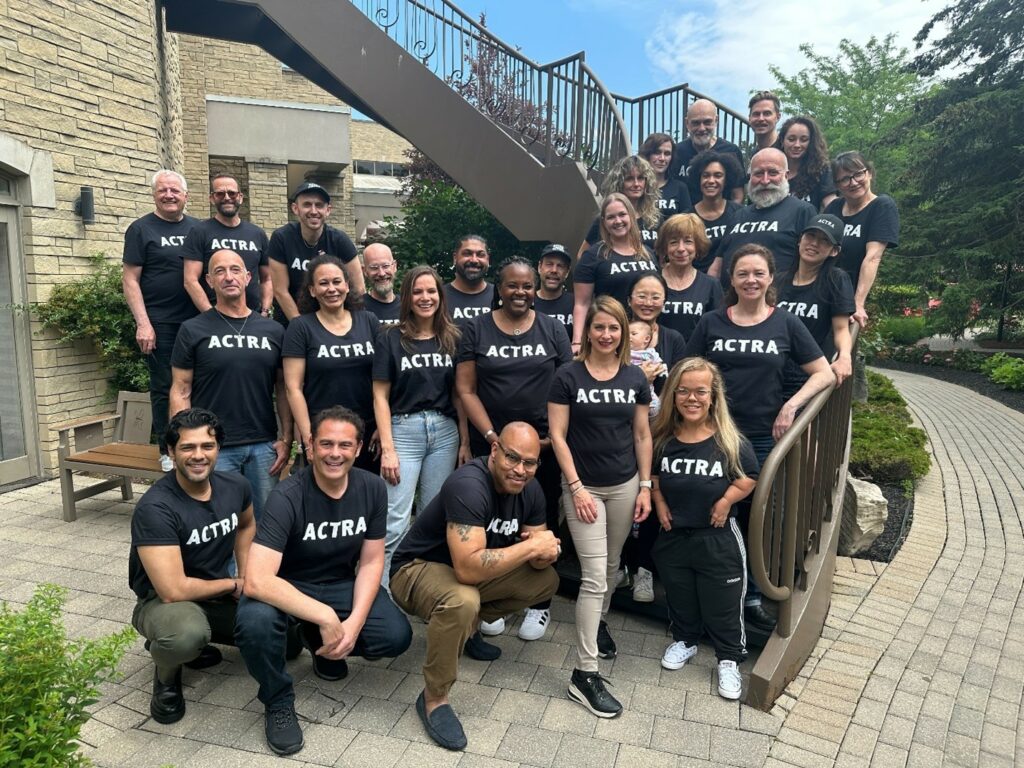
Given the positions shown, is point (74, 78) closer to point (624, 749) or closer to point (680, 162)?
point (680, 162)

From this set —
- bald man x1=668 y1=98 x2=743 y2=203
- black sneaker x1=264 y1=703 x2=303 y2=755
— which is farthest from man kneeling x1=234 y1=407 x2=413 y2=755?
bald man x1=668 y1=98 x2=743 y2=203

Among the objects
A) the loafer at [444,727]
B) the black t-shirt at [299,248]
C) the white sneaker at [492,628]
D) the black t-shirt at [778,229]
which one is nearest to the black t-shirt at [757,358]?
the black t-shirt at [778,229]

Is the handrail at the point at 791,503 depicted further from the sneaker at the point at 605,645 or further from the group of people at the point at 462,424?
the sneaker at the point at 605,645

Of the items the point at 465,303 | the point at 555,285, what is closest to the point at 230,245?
the point at 465,303

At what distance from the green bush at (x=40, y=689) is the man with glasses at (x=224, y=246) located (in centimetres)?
244

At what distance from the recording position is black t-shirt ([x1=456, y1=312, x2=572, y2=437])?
3.35m

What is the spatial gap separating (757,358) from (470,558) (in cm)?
164

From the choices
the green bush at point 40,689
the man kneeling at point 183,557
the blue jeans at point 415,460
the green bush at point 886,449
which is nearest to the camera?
the green bush at point 40,689

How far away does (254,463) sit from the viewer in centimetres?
357

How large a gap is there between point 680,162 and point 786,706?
398 centimetres

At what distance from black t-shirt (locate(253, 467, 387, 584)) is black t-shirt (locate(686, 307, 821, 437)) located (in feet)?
5.68

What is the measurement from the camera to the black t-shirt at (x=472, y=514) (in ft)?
9.30

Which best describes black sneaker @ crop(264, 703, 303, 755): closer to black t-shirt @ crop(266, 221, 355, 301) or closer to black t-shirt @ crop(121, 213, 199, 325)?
black t-shirt @ crop(266, 221, 355, 301)

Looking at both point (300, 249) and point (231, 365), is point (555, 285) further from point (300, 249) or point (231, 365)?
point (231, 365)
